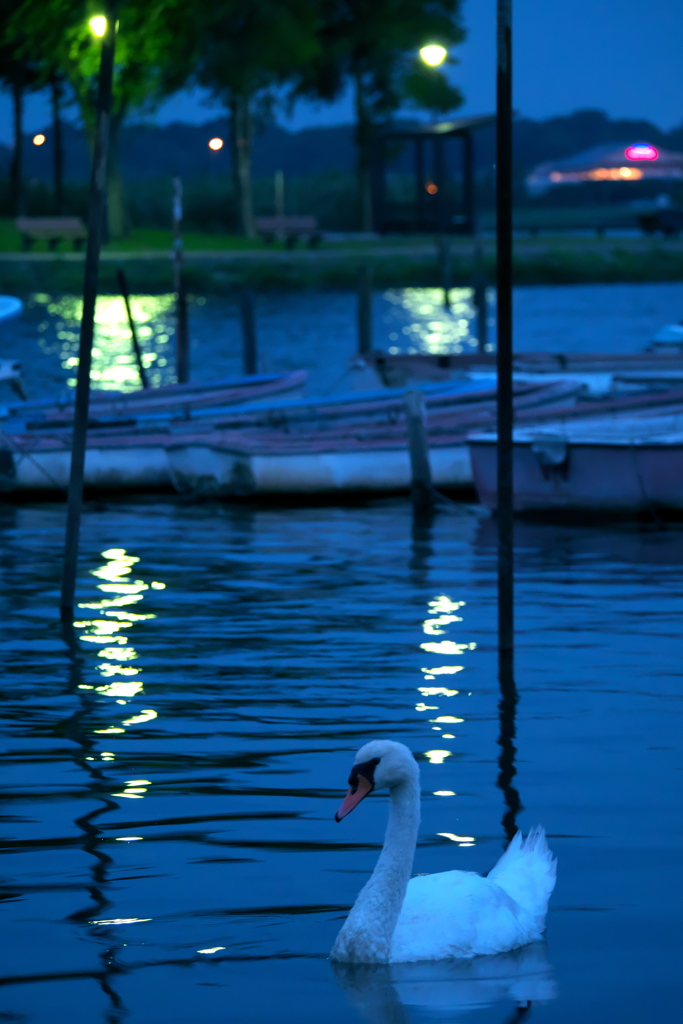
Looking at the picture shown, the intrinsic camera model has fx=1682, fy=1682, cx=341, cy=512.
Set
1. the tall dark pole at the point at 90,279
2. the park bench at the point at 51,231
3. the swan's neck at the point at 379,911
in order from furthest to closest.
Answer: the park bench at the point at 51,231 → the tall dark pole at the point at 90,279 → the swan's neck at the point at 379,911

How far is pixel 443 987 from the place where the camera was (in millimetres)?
5926

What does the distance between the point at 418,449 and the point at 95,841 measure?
42.4ft

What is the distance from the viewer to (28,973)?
240 inches

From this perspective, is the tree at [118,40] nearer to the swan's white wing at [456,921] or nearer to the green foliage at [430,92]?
the green foliage at [430,92]

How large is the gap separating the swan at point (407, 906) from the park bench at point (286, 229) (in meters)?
70.2

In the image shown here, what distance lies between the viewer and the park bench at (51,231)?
68562mm

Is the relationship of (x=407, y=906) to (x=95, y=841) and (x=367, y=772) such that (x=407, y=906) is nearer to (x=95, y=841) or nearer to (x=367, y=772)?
(x=367, y=772)

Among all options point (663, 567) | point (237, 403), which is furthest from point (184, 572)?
point (237, 403)

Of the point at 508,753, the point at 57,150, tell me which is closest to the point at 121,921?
the point at 508,753

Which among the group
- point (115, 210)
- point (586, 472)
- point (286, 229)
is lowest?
point (586, 472)

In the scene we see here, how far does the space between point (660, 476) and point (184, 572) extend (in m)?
5.73

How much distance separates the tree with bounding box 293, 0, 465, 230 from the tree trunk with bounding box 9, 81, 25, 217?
12584mm

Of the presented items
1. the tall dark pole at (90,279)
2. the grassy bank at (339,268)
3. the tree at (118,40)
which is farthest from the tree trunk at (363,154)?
the tall dark pole at (90,279)

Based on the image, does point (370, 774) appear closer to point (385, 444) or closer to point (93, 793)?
point (93, 793)
